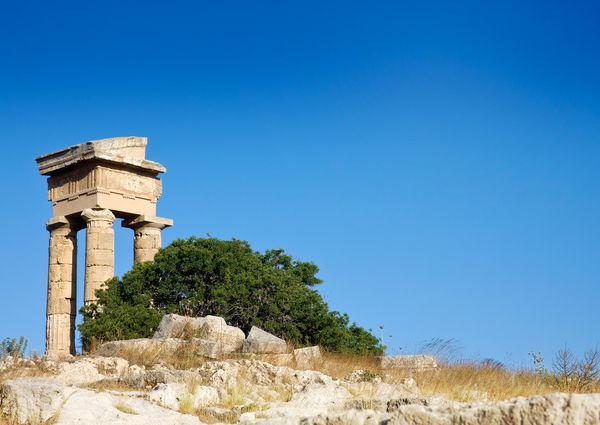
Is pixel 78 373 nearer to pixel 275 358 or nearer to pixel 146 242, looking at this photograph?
pixel 275 358

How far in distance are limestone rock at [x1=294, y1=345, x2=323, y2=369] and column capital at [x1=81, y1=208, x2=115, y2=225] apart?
34.1 ft

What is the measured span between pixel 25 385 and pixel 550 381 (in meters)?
8.68

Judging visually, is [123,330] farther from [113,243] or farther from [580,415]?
[580,415]

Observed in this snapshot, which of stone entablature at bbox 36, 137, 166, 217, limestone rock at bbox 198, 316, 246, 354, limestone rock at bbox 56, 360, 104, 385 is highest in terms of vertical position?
stone entablature at bbox 36, 137, 166, 217

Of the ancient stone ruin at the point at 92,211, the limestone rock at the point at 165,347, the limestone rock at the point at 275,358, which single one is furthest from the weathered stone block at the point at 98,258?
the limestone rock at the point at 275,358

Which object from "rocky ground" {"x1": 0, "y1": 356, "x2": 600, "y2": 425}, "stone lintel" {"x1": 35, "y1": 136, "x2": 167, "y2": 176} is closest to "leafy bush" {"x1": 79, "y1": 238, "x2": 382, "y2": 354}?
"stone lintel" {"x1": 35, "y1": 136, "x2": 167, "y2": 176}

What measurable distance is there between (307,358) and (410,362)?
81.7 inches

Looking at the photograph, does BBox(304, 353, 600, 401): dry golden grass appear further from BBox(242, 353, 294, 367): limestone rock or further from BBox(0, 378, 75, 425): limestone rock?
BBox(0, 378, 75, 425): limestone rock

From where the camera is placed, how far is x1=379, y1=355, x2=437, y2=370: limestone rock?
16.2 meters

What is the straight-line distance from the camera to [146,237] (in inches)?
1033

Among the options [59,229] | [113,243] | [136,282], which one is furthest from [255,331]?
[59,229]

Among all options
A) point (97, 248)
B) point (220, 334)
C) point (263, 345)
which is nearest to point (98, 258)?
point (97, 248)

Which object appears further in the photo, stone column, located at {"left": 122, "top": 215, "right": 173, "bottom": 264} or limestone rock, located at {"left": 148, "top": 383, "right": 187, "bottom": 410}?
stone column, located at {"left": 122, "top": 215, "right": 173, "bottom": 264}

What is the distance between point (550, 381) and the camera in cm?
1377
